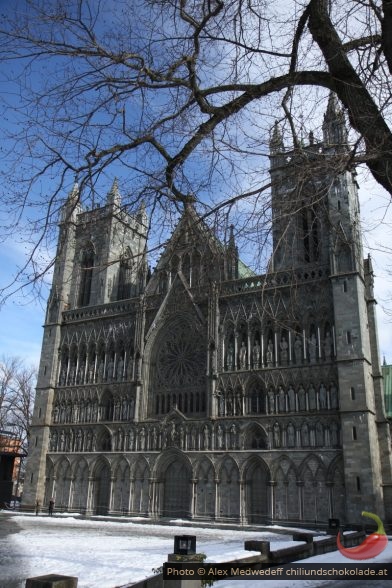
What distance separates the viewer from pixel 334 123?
24.0 ft

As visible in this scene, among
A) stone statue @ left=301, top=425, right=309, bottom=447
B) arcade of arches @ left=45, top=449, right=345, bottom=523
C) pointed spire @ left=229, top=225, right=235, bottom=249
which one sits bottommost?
arcade of arches @ left=45, top=449, right=345, bottom=523

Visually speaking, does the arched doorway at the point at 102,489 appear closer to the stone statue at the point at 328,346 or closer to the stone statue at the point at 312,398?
the stone statue at the point at 312,398

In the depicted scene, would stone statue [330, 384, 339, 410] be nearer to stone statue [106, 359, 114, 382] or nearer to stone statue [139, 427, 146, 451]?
stone statue [139, 427, 146, 451]

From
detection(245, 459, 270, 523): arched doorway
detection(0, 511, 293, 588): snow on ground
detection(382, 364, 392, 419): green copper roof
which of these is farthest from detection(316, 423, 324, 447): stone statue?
detection(0, 511, 293, 588): snow on ground

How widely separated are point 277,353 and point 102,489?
48.3 feet

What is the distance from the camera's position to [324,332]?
95.8 ft

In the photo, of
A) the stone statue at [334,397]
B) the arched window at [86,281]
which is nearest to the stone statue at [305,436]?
the stone statue at [334,397]

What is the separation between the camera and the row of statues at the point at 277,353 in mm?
28891

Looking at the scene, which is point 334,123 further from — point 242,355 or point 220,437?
point 220,437

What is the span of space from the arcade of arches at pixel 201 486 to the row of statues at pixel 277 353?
510 cm

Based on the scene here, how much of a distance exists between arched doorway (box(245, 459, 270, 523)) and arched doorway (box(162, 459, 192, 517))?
12.0 feet

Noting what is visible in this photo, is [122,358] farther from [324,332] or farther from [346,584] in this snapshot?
[346,584]

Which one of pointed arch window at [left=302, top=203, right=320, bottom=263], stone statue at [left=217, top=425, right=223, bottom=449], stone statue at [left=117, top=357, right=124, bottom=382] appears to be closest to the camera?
pointed arch window at [left=302, top=203, right=320, bottom=263]

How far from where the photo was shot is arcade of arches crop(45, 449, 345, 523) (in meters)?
26.7
